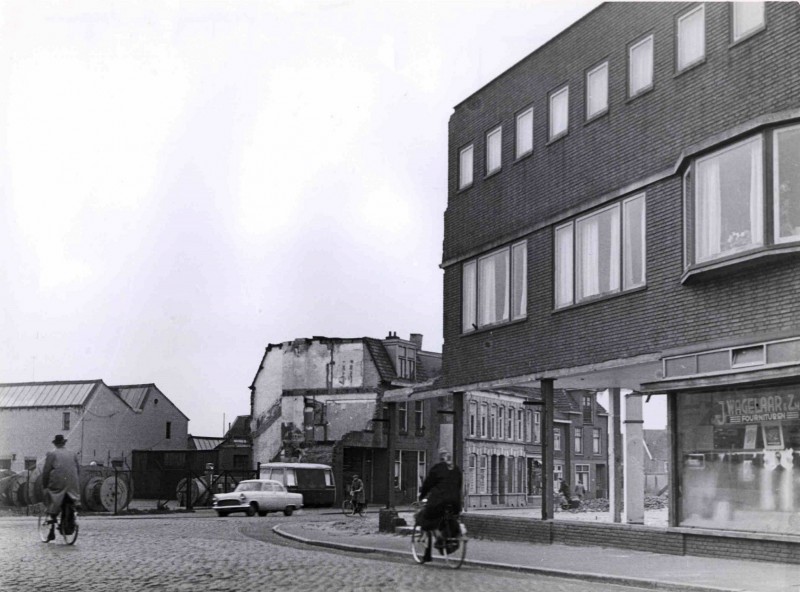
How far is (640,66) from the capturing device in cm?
1939

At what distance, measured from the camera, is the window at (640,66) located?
62.6ft

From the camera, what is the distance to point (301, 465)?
5191 centimetres

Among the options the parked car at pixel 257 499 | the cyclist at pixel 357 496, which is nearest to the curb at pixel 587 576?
the parked car at pixel 257 499

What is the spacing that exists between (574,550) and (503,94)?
35.3 feet

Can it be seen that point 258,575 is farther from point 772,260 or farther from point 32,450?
point 32,450

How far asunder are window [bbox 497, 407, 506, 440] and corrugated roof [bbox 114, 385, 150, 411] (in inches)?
1131

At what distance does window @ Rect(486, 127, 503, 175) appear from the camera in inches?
960

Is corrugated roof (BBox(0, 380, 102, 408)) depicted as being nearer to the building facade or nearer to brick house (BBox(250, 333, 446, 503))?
brick house (BBox(250, 333, 446, 503))

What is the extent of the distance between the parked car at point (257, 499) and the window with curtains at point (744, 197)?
28439 millimetres

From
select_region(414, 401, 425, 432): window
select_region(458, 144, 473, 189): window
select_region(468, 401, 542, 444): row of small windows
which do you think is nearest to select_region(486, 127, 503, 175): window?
select_region(458, 144, 473, 189): window

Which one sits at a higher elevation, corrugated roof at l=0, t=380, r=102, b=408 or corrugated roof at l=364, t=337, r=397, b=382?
corrugated roof at l=364, t=337, r=397, b=382

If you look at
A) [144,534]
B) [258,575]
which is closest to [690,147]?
[258,575]

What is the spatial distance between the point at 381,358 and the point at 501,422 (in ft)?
26.0

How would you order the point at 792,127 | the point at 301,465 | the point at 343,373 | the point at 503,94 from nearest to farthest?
the point at 792,127, the point at 503,94, the point at 301,465, the point at 343,373
